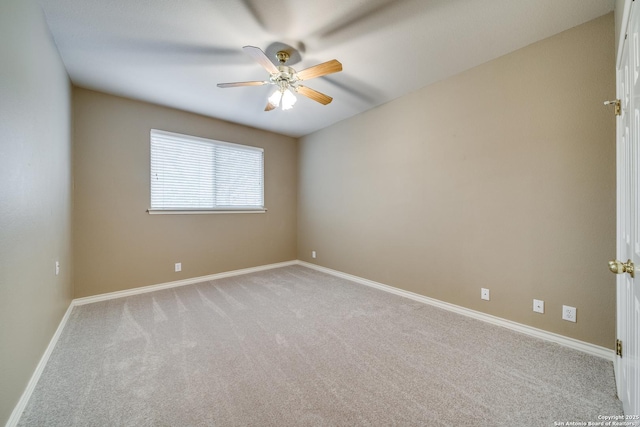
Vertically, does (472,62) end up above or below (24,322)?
above

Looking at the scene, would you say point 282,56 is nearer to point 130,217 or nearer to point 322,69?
point 322,69

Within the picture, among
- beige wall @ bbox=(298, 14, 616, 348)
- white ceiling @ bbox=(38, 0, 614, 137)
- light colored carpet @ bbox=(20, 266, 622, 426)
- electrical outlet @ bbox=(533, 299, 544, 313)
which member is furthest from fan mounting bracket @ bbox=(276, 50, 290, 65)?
electrical outlet @ bbox=(533, 299, 544, 313)

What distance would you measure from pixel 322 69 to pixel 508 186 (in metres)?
1.99

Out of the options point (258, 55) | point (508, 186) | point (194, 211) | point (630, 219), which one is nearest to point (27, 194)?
point (258, 55)

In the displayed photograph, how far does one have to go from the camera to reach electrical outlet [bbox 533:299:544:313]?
7.08 feet

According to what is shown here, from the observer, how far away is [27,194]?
158 cm

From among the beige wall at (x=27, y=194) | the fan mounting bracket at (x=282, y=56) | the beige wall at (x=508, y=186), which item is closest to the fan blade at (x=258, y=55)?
the fan mounting bracket at (x=282, y=56)

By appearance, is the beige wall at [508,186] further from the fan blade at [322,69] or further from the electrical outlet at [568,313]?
the fan blade at [322,69]

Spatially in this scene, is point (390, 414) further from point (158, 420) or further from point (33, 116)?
point (33, 116)

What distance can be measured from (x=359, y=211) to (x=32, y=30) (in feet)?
11.5

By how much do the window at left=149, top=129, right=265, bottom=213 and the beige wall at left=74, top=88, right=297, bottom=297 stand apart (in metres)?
0.11

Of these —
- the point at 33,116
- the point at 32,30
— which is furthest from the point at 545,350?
the point at 32,30

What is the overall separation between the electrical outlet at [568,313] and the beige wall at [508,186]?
0.04 meters

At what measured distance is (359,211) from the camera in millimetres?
3822
